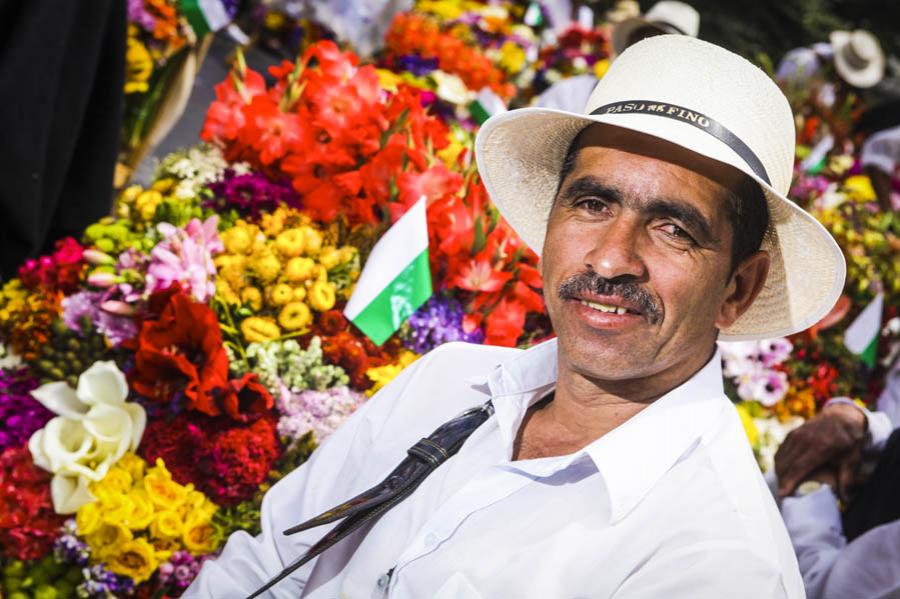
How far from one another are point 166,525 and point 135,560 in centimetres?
12

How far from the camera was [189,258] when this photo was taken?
2320 mm

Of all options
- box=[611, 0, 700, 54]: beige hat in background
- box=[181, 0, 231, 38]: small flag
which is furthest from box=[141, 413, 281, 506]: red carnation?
box=[611, 0, 700, 54]: beige hat in background

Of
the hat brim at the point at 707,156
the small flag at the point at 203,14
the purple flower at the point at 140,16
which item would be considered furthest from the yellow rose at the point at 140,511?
the purple flower at the point at 140,16

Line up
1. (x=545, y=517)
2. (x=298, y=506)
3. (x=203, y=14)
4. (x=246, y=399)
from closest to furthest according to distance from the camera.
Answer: (x=545, y=517), (x=298, y=506), (x=246, y=399), (x=203, y=14)

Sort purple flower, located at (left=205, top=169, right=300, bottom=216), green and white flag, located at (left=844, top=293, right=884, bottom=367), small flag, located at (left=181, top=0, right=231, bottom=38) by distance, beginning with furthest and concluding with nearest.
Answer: small flag, located at (left=181, top=0, right=231, bottom=38)
green and white flag, located at (left=844, top=293, right=884, bottom=367)
purple flower, located at (left=205, top=169, right=300, bottom=216)

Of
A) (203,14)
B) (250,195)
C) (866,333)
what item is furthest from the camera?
(203,14)

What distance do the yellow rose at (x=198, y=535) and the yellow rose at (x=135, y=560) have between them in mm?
84

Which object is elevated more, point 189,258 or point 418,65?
point 189,258

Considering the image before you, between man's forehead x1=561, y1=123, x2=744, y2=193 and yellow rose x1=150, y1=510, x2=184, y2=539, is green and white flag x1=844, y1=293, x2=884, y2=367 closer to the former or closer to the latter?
man's forehead x1=561, y1=123, x2=744, y2=193

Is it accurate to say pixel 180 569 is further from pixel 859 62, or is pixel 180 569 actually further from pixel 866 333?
pixel 859 62

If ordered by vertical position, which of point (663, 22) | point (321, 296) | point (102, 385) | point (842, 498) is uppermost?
point (321, 296)

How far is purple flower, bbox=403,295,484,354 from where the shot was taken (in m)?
2.41

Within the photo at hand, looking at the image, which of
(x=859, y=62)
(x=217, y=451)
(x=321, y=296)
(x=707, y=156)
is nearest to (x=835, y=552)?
(x=707, y=156)

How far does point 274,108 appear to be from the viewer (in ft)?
9.00
